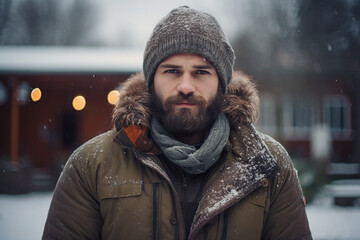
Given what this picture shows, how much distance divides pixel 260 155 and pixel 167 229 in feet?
2.07

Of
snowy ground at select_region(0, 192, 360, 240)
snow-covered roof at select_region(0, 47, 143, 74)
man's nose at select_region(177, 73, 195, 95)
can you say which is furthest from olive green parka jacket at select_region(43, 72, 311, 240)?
snow-covered roof at select_region(0, 47, 143, 74)

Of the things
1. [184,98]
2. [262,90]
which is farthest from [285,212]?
[262,90]

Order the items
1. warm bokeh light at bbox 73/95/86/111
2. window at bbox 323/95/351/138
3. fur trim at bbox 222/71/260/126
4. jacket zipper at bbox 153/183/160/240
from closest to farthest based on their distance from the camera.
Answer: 1. jacket zipper at bbox 153/183/160/240
2. fur trim at bbox 222/71/260/126
3. warm bokeh light at bbox 73/95/86/111
4. window at bbox 323/95/351/138

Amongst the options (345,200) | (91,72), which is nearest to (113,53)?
(91,72)

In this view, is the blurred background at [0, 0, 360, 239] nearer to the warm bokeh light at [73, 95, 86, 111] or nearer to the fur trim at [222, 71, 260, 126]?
the warm bokeh light at [73, 95, 86, 111]

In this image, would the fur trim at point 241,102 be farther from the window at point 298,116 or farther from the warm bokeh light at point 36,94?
the window at point 298,116

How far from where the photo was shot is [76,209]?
6.02 feet

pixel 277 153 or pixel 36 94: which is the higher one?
pixel 36 94

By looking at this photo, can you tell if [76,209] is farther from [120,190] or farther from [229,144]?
[229,144]

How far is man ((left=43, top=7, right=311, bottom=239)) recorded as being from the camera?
1.79m

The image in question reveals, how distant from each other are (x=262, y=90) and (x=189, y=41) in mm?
16291

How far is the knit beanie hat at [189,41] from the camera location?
1963 millimetres

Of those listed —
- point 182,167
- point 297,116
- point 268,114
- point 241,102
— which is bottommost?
point 182,167

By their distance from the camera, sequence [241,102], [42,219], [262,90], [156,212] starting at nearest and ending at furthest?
[156,212] → [241,102] → [42,219] → [262,90]
